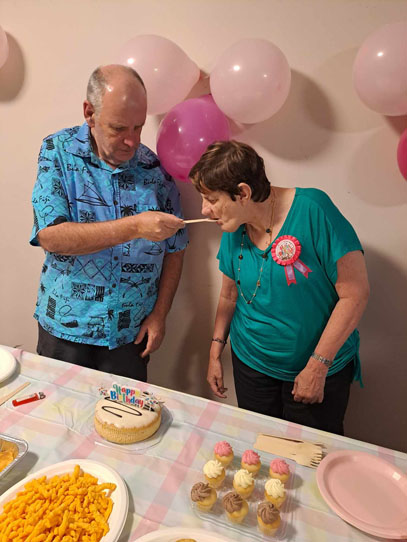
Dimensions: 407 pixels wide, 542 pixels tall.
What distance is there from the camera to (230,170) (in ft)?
3.76

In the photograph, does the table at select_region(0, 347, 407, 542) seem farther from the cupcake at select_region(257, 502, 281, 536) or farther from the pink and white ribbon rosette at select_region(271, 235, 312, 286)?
the pink and white ribbon rosette at select_region(271, 235, 312, 286)

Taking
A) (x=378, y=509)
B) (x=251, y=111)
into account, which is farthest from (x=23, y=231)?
(x=378, y=509)

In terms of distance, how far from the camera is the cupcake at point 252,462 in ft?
2.86

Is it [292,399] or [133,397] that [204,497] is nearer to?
[133,397]

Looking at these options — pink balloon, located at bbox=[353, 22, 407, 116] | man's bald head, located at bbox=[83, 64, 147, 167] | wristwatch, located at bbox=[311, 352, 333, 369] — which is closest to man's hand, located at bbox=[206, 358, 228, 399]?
wristwatch, located at bbox=[311, 352, 333, 369]

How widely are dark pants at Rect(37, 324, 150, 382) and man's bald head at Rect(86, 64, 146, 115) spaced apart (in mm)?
924

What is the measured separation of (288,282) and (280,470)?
0.58 metres

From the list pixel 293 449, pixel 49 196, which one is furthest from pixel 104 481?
pixel 49 196

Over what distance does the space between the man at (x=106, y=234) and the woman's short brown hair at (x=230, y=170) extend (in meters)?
0.19

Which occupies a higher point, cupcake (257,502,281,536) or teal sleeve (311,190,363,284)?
teal sleeve (311,190,363,284)

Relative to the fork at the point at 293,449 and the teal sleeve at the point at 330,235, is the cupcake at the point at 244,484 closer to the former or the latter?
the fork at the point at 293,449

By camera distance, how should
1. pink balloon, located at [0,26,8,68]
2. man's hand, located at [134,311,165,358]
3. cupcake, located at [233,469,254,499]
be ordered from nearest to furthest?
cupcake, located at [233,469,254,499], man's hand, located at [134,311,165,358], pink balloon, located at [0,26,8,68]

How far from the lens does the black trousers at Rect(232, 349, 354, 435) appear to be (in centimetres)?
133

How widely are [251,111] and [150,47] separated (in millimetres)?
470
